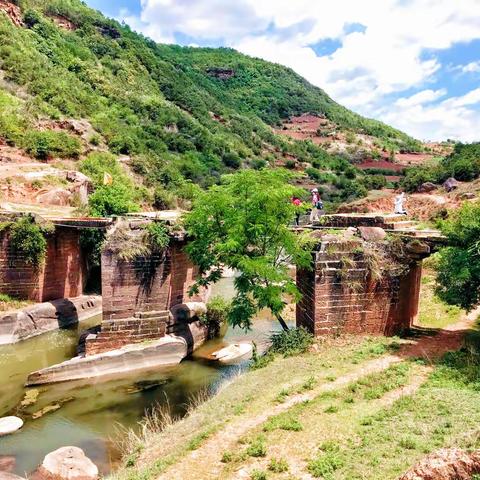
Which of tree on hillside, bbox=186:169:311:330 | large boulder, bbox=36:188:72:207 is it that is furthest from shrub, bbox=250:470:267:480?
large boulder, bbox=36:188:72:207

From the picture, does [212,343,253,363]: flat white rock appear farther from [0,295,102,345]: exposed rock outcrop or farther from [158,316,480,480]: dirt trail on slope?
[0,295,102,345]: exposed rock outcrop

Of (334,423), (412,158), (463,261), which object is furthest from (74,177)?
(412,158)

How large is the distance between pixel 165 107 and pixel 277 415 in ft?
162

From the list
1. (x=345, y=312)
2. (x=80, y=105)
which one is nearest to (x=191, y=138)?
A: (x=80, y=105)

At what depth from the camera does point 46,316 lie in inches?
752

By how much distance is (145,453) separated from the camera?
29.7ft

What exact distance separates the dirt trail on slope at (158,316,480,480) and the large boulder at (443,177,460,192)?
15.9 metres

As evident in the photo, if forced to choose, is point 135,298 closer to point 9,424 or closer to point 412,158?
point 9,424

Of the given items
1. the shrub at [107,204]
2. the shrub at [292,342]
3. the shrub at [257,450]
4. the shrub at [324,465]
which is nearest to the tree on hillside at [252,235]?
the shrub at [292,342]

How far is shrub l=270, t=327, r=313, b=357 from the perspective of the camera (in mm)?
13188

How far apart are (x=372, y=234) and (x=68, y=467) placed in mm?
9494

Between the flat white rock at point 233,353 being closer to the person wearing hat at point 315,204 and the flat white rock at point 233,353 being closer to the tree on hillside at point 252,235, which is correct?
the tree on hillside at point 252,235

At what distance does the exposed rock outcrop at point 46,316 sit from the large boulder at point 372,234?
12.4 metres

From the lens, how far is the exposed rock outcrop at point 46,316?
17.6m
